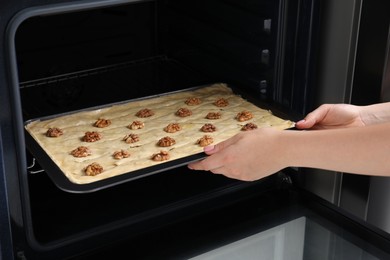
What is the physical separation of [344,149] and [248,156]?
186 mm

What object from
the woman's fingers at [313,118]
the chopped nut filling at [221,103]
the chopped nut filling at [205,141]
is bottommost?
the chopped nut filling at [205,141]

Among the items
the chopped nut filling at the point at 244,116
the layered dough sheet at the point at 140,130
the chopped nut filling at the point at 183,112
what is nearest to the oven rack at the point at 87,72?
the layered dough sheet at the point at 140,130

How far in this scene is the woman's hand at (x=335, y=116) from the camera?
138 centimetres

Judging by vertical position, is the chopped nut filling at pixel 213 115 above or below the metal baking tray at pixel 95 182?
above

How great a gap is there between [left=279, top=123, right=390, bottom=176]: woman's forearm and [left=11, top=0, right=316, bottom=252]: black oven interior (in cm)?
28

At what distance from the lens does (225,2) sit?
1592 mm

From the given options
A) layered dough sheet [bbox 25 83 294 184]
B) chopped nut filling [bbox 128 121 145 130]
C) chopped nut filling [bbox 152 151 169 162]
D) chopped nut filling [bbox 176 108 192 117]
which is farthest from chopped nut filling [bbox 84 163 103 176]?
chopped nut filling [bbox 176 108 192 117]

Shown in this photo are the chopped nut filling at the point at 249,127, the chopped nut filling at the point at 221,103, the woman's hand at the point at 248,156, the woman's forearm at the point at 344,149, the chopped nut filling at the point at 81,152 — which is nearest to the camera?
the woman's forearm at the point at 344,149

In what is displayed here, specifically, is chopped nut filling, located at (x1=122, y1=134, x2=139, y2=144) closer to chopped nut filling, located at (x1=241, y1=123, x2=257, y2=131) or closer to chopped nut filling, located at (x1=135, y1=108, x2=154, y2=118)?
chopped nut filling, located at (x1=135, y1=108, x2=154, y2=118)

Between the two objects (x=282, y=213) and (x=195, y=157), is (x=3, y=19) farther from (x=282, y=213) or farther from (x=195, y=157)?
(x=282, y=213)

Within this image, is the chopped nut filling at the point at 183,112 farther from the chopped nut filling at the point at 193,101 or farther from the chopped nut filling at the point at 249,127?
the chopped nut filling at the point at 249,127

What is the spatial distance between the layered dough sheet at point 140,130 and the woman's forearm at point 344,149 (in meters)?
0.23

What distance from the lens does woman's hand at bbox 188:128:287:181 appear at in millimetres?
1237

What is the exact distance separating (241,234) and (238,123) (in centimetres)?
25
